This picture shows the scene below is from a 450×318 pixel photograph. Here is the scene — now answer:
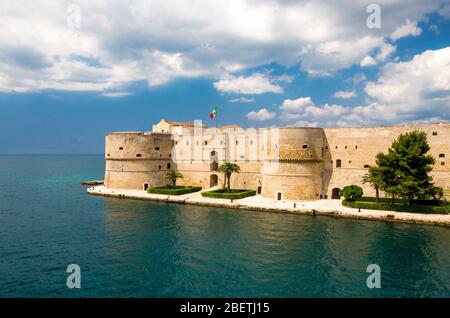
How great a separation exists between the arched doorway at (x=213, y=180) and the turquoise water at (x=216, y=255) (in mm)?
14485

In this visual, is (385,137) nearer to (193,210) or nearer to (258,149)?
(258,149)

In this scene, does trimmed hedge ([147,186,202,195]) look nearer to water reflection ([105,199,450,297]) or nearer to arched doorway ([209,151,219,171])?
arched doorway ([209,151,219,171])

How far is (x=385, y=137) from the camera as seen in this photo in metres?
34.9

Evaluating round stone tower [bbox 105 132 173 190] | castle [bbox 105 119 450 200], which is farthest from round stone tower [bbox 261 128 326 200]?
round stone tower [bbox 105 132 173 190]

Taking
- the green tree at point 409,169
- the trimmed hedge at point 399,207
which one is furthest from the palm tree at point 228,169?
the green tree at point 409,169

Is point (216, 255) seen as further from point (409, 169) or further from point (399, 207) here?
point (409, 169)

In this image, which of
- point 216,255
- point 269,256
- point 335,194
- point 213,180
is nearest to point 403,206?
point 335,194

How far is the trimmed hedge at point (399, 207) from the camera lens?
2877 centimetres

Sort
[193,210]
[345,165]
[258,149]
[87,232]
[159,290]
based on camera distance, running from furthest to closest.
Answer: [258,149] → [345,165] → [193,210] → [87,232] → [159,290]

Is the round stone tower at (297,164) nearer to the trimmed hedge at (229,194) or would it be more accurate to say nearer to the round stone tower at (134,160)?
the trimmed hedge at (229,194)

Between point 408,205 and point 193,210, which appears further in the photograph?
point 193,210

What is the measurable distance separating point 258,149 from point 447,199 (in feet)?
69.5
